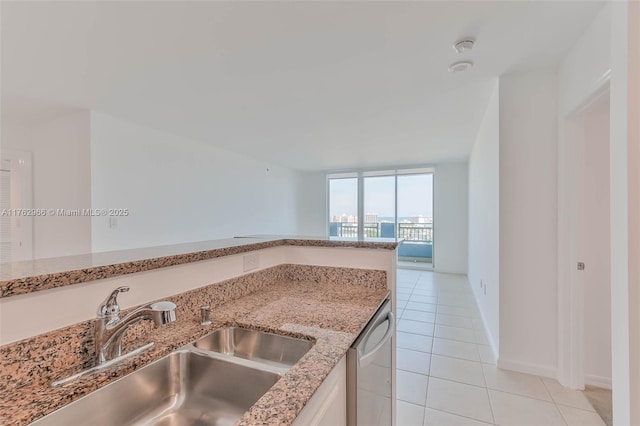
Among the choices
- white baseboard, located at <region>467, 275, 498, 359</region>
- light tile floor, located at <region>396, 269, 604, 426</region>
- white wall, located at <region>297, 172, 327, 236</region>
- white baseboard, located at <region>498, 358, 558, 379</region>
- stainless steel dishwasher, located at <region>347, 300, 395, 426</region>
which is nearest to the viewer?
stainless steel dishwasher, located at <region>347, 300, 395, 426</region>

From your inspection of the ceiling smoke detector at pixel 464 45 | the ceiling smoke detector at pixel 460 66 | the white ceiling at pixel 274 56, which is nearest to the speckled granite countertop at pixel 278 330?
the white ceiling at pixel 274 56

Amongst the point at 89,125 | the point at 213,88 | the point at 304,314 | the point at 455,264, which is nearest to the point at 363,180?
the point at 455,264

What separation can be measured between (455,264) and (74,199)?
6.38 meters

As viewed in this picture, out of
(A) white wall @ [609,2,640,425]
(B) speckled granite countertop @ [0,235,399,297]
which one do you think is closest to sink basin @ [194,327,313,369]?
(B) speckled granite countertop @ [0,235,399,297]

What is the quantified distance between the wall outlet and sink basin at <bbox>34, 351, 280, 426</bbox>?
542 millimetres

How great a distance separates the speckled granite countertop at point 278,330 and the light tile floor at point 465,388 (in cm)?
103

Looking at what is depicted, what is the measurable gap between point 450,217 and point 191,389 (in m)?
6.03

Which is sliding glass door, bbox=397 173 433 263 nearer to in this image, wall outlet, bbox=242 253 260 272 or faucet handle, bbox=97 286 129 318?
wall outlet, bbox=242 253 260 272

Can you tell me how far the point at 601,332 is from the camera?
6.46 feet

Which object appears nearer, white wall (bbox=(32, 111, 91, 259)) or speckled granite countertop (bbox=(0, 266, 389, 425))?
speckled granite countertop (bbox=(0, 266, 389, 425))

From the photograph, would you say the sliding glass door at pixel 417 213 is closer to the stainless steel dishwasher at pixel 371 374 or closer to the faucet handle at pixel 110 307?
the stainless steel dishwasher at pixel 371 374

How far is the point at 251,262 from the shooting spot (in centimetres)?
143

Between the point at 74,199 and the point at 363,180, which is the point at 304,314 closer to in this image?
the point at 74,199

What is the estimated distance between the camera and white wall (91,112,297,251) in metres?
3.03
